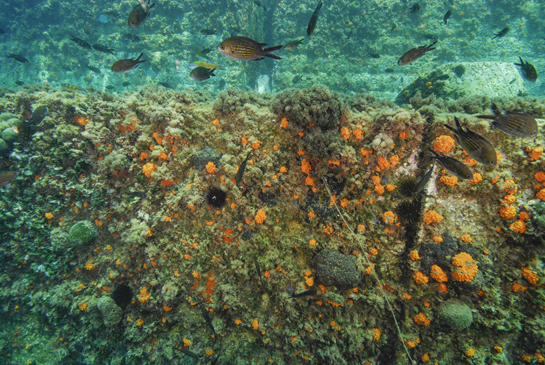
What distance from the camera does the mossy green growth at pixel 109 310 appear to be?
456cm

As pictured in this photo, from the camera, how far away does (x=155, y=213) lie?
440 centimetres

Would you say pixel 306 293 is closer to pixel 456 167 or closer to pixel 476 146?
pixel 456 167

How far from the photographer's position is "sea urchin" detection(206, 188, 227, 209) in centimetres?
405

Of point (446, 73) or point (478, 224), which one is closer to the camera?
point (478, 224)

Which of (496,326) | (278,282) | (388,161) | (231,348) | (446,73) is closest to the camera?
(496,326)

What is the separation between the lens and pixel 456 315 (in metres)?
3.21

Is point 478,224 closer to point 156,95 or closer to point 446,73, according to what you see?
point 156,95

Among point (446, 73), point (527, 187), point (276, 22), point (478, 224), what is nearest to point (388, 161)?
point (478, 224)

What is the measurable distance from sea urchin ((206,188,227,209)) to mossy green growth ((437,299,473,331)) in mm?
4122

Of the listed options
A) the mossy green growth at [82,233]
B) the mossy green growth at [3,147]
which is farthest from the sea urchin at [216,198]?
the mossy green growth at [3,147]

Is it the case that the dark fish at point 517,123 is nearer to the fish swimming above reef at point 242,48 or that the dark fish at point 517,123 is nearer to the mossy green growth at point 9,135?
the fish swimming above reef at point 242,48

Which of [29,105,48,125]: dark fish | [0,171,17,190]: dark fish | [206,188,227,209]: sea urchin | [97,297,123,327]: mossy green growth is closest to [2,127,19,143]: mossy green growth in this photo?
[29,105,48,125]: dark fish

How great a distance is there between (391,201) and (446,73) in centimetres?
795

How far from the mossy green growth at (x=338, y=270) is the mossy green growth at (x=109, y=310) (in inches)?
180
